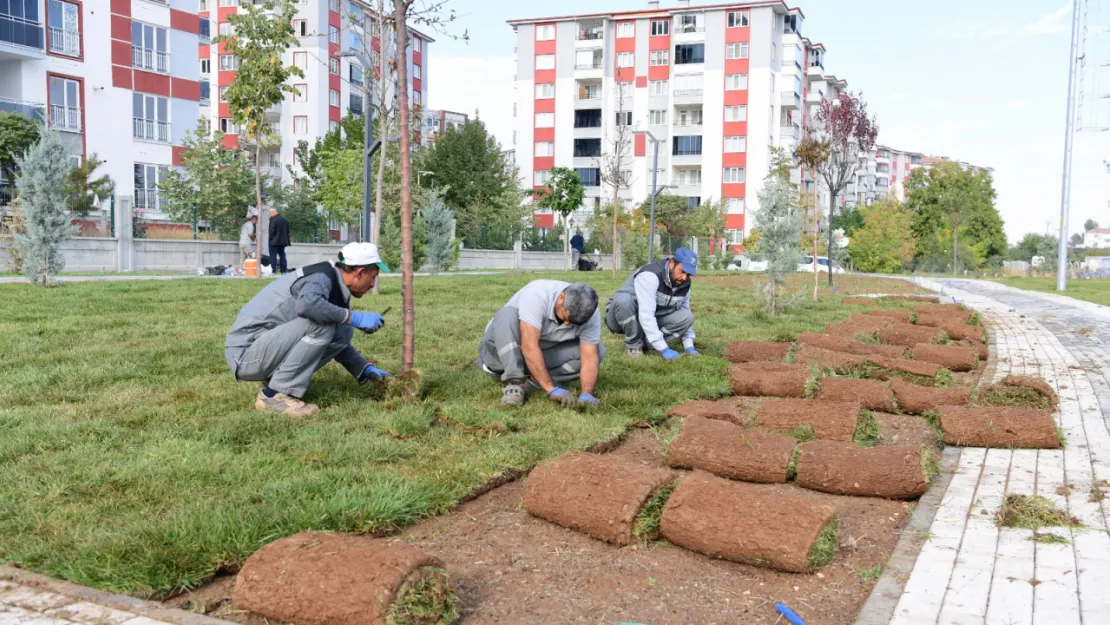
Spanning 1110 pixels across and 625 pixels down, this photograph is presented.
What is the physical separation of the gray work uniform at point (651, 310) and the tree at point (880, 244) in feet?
125

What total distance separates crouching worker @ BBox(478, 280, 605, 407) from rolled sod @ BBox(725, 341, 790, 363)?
2492mm

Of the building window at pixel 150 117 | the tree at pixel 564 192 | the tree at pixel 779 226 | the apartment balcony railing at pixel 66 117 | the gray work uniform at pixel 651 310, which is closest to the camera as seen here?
the gray work uniform at pixel 651 310

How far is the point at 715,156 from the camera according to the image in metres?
62.9

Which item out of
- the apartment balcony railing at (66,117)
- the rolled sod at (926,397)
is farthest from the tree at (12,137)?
the rolled sod at (926,397)

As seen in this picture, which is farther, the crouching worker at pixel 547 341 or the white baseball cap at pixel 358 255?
the crouching worker at pixel 547 341

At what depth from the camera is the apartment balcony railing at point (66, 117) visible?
104 feet

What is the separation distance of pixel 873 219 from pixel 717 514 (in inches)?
1905

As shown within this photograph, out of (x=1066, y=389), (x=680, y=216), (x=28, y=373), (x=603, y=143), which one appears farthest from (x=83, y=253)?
(x=603, y=143)

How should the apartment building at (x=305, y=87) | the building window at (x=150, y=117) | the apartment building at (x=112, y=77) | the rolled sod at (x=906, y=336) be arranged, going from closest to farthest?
the rolled sod at (x=906, y=336), the apartment building at (x=112, y=77), the building window at (x=150, y=117), the apartment building at (x=305, y=87)

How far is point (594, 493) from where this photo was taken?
12.6 feet

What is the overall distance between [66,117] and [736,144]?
43626 mm

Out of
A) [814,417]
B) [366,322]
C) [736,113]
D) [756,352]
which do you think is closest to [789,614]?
[814,417]

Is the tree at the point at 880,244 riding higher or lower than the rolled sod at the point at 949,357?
higher

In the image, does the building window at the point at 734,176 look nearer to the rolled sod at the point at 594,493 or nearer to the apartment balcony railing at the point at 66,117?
the apartment balcony railing at the point at 66,117
